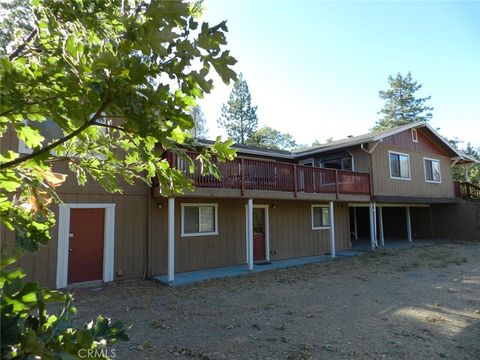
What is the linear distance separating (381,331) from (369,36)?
30.2 ft

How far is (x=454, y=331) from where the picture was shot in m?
5.30

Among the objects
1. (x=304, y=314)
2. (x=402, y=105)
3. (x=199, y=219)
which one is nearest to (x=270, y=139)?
(x=402, y=105)

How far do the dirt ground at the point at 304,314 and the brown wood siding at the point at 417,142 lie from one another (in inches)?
311

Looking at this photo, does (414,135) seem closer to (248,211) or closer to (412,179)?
(412,179)

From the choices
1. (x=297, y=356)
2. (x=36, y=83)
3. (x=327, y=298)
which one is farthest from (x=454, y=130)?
(x=36, y=83)

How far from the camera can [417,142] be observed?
61.1 ft

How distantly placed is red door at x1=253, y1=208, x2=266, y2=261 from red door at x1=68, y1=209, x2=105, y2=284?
5505 millimetres

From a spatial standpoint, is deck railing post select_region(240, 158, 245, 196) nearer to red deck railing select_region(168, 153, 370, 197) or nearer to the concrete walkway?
red deck railing select_region(168, 153, 370, 197)

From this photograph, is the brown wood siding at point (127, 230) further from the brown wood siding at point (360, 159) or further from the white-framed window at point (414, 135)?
the white-framed window at point (414, 135)

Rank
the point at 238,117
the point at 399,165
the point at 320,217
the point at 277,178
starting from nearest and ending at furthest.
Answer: the point at 277,178 < the point at 320,217 < the point at 399,165 < the point at 238,117

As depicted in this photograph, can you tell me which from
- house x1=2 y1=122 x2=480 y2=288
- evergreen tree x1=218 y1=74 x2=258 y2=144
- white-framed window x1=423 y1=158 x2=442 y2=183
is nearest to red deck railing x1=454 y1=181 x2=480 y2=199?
house x1=2 y1=122 x2=480 y2=288

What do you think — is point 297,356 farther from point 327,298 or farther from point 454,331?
point 327,298

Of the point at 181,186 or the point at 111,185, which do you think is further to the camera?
the point at 111,185

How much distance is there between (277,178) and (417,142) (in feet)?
37.2
